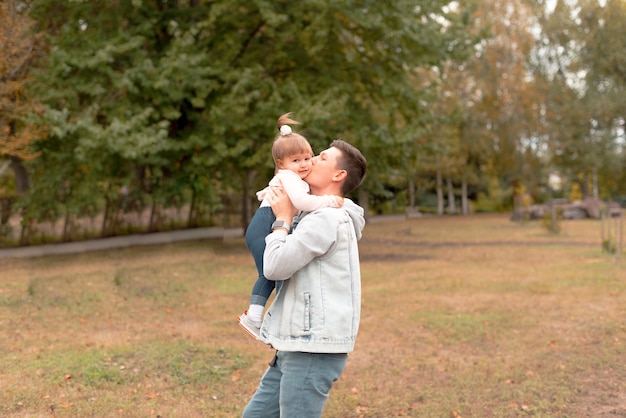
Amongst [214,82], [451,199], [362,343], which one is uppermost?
[214,82]

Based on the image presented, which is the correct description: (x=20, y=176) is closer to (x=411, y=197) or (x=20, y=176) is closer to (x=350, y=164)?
(x=350, y=164)

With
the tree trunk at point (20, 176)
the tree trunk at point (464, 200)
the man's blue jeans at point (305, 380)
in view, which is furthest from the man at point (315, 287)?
the tree trunk at point (464, 200)

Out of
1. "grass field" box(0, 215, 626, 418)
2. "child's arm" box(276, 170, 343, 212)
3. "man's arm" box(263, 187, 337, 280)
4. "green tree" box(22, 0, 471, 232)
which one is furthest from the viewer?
"green tree" box(22, 0, 471, 232)

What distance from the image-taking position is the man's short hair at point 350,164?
3045 millimetres

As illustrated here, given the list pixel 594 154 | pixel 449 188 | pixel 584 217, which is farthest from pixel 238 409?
pixel 449 188

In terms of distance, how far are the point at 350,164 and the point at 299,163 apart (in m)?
0.23

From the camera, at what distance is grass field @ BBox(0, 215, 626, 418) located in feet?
19.8

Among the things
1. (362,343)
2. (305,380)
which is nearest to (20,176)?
(362,343)

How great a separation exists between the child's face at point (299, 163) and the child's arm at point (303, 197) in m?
0.06

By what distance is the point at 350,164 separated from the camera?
10.0 ft

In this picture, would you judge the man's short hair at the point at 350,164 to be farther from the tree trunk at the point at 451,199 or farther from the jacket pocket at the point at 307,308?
the tree trunk at the point at 451,199

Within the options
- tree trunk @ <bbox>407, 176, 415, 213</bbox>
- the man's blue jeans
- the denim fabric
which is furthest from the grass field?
tree trunk @ <bbox>407, 176, 415, 213</bbox>

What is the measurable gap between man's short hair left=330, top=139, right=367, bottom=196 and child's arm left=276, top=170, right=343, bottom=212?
125 mm

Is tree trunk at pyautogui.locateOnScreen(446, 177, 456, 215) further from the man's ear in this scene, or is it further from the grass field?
the man's ear
